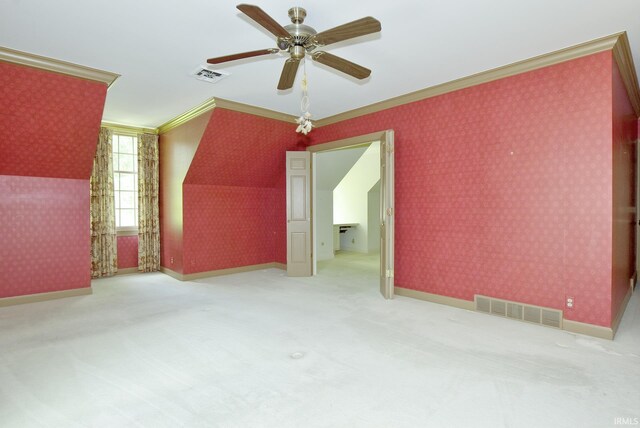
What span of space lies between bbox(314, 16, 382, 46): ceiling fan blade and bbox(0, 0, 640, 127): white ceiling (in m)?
0.44

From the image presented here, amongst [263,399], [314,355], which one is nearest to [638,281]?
[314,355]

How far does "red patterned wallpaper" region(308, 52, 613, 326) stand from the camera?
129 inches

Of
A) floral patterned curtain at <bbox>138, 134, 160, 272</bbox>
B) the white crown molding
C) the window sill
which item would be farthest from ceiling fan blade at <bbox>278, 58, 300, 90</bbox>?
the window sill

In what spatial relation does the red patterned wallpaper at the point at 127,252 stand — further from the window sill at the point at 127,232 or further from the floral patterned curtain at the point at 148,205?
the floral patterned curtain at the point at 148,205

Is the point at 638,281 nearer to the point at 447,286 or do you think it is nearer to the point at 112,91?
the point at 447,286

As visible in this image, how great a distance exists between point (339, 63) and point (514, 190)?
2.50 metres

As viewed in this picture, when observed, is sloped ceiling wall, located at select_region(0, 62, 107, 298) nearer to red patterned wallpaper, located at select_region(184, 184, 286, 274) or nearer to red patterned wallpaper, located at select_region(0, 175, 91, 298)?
red patterned wallpaper, located at select_region(0, 175, 91, 298)

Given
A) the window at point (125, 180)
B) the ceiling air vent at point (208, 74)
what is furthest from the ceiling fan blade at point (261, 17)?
the window at point (125, 180)

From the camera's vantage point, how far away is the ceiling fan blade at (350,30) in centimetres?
211

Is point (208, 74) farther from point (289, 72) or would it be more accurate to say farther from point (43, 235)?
point (43, 235)

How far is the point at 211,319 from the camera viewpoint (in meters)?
3.81

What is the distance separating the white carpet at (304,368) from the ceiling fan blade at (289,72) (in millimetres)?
2406

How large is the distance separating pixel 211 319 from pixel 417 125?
368 cm

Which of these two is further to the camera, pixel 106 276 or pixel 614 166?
pixel 106 276
